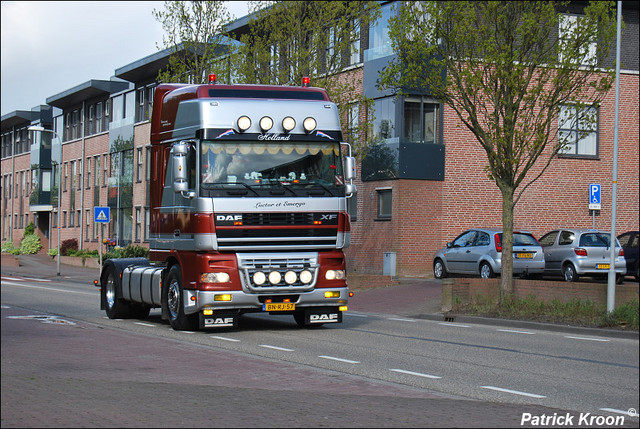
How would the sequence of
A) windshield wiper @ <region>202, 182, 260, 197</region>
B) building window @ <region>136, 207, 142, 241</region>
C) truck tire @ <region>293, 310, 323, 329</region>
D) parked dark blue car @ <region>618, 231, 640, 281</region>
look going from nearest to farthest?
windshield wiper @ <region>202, 182, 260, 197</region> → truck tire @ <region>293, 310, 323, 329</region> → parked dark blue car @ <region>618, 231, 640, 281</region> → building window @ <region>136, 207, 142, 241</region>

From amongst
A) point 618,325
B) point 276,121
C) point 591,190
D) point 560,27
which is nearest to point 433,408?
point 276,121

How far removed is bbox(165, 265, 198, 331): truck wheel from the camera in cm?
1622

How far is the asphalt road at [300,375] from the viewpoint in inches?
295

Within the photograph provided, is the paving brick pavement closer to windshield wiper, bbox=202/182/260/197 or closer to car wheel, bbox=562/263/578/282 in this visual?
windshield wiper, bbox=202/182/260/197

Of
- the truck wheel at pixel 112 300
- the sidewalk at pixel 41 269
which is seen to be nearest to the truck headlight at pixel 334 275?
the sidewalk at pixel 41 269

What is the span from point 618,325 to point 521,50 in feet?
17.8

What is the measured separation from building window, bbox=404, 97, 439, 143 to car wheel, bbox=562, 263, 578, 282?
28.7 ft

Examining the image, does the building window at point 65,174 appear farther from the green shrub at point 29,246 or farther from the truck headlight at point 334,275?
the green shrub at point 29,246

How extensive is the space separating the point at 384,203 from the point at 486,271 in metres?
8.03

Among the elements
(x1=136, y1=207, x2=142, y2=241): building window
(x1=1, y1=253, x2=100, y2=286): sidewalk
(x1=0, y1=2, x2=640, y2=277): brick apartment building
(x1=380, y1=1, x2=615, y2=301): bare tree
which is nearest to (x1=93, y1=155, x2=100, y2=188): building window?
(x1=136, y1=207, x2=142, y2=241): building window

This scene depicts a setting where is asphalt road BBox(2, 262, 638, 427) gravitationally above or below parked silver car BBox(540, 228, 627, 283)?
below

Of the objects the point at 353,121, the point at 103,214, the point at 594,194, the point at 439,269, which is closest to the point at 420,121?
the point at 353,121

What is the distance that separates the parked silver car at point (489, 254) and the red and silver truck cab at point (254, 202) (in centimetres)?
1245

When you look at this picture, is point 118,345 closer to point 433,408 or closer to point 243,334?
point 243,334
